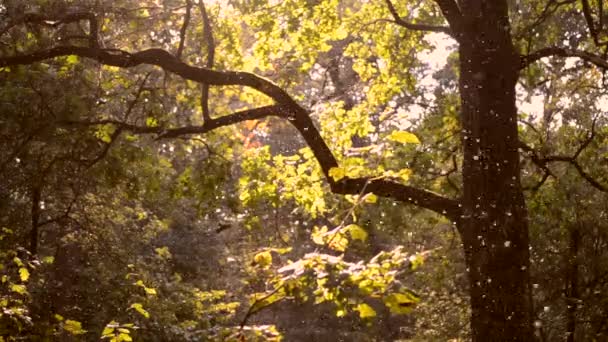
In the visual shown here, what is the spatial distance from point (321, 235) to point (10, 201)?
1026 cm

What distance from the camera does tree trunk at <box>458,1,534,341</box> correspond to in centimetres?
604

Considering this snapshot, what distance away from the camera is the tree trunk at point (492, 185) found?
604 centimetres

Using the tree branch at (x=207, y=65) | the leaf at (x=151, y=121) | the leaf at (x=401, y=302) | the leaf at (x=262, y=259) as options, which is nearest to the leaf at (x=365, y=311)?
the leaf at (x=401, y=302)

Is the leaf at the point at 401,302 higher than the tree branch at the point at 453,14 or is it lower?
lower

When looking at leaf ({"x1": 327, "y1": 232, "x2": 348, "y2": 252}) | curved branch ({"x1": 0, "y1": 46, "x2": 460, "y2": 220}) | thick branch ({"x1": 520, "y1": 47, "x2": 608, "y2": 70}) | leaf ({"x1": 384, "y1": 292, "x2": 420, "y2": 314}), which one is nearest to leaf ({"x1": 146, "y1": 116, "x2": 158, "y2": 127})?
curved branch ({"x1": 0, "y1": 46, "x2": 460, "y2": 220})

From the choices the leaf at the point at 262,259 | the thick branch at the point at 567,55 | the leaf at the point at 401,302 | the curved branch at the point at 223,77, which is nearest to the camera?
the leaf at the point at 401,302

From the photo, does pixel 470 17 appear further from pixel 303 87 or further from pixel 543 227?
pixel 303 87

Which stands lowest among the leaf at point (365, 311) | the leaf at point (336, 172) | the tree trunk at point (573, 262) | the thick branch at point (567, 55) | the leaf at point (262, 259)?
the leaf at point (365, 311)

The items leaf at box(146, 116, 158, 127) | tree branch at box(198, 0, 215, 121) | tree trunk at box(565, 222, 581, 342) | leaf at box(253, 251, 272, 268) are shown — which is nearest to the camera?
leaf at box(253, 251, 272, 268)

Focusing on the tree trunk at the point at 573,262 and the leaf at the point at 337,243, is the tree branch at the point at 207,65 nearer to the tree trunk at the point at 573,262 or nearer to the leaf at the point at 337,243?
the leaf at the point at 337,243

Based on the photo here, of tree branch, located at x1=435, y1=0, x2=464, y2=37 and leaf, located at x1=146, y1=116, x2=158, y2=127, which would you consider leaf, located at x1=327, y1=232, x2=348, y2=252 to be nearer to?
tree branch, located at x1=435, y1=0, x2=464, y2=37

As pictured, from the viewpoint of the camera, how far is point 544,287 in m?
13.9

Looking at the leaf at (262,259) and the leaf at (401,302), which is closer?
the leaf at (401,302)

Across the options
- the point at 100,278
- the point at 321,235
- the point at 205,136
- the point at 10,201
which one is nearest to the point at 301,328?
the point at 100,278
